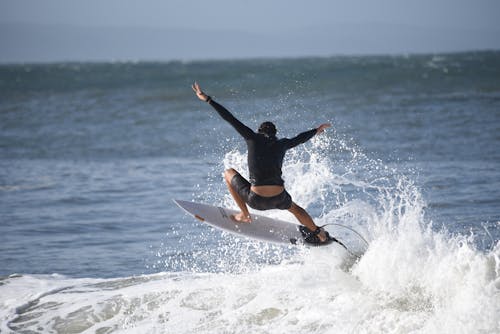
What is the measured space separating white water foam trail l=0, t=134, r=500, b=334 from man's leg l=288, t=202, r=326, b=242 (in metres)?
0.20

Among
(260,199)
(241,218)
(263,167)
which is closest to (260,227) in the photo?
(241,218)

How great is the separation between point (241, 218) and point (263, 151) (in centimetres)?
128

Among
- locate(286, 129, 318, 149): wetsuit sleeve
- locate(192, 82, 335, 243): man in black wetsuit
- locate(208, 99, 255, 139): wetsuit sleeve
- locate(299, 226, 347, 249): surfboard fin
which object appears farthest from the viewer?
locate(299, 226, 347, 249): surfboard fin

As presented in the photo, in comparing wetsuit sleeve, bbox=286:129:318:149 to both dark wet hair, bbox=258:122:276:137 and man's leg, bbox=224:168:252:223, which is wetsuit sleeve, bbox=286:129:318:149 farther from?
man's leg, bbox=224:168:252:223

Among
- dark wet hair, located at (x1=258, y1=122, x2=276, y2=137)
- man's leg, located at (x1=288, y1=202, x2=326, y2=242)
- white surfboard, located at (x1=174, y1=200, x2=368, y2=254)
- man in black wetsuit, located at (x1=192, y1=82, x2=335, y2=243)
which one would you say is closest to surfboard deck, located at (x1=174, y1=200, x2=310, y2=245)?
white surfboard, located at (x1=174, y1=200, x2=368, y2=254)

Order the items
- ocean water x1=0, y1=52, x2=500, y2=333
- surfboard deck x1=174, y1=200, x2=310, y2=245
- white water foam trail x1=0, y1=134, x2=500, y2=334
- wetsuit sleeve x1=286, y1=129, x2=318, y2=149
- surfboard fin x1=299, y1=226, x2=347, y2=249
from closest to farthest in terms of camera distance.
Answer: white water foam trail x1=0, y1=134, x2=500, y2=334 → ocean water x1=0, y1=52, x2=500, y2=333 → wetsuit sleeve x1=286, y1=129, x2=318, y2=149 → surfboard fin x1=299, y1=226, x2=347, y2=249 → surfboard deck x1=174, y1=200, x2=310, y2=245

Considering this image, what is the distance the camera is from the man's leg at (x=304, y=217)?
814 cm

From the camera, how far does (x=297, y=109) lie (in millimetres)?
20859

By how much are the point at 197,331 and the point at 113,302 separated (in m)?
1.33

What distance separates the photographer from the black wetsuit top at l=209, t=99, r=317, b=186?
24.8ft

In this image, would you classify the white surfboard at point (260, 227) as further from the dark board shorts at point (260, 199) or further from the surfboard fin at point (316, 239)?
the dark board shorts at point (260, 199)

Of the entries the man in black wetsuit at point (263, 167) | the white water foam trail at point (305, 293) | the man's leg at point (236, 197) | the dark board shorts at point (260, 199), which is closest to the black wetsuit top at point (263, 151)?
the man in black wetsuit at point (263, 167)

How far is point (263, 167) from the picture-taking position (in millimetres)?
7703

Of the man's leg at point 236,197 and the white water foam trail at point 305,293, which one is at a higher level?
the man's leg at point 236,197
